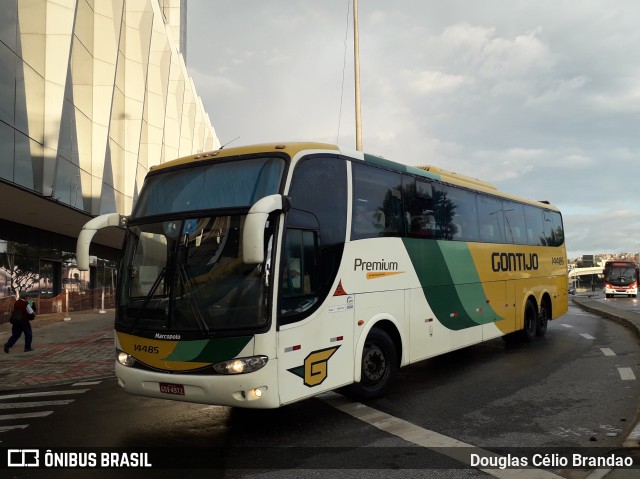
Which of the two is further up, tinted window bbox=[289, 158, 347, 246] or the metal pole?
the metal pole

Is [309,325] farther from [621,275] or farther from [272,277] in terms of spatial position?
[621,275]

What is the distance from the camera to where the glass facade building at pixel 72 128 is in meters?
16.8

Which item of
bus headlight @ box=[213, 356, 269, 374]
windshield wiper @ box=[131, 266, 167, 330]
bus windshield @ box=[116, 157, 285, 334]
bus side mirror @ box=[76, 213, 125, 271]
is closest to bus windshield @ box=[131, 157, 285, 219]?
bus windshield @ box=[116, 157, 285, 334]

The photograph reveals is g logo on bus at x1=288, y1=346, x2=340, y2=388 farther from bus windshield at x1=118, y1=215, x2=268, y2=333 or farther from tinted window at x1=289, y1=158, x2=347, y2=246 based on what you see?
tinted window at x1=289, y1=158, x2=347, y2=246

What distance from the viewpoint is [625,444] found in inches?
207

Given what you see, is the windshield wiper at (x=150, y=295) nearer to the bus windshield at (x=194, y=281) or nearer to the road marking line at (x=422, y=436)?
the bus windshield at (x=194, y=281)

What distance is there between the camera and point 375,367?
7598mm

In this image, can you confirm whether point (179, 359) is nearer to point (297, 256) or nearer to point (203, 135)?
point (297, 256)

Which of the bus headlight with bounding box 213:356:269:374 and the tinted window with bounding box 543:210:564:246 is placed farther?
the tinted window with bounding box 543:210:564:246

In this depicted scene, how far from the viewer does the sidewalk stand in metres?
10.6

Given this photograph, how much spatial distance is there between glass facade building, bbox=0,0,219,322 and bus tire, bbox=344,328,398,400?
12.3 meters

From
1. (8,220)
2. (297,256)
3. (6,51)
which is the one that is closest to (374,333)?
(297,256)

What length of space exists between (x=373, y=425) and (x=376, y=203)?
10.0 feet

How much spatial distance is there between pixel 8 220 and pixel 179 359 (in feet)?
69.1
